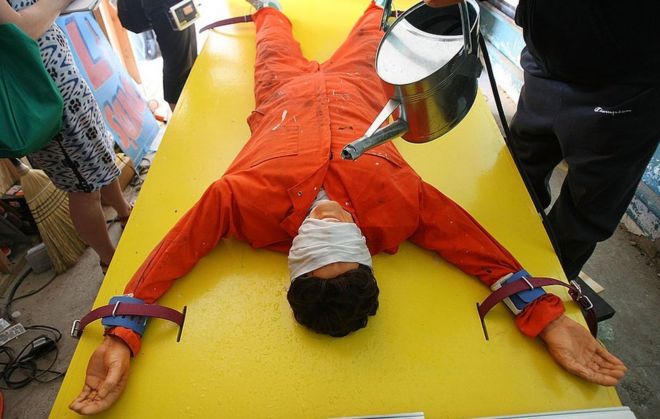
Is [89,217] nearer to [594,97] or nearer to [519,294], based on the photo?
[519,294]

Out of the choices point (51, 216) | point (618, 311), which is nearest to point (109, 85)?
point (51, 216)

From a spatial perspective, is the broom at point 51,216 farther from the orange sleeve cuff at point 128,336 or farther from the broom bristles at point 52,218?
the orange sleeve cuff at point 128,336

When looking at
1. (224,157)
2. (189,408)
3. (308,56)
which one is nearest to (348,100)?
(224,157)

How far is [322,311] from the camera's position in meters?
0.99

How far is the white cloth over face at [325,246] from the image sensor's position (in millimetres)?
1008

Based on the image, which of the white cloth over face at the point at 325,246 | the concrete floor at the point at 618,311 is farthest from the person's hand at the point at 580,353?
the concrete floor at the point at 618,311

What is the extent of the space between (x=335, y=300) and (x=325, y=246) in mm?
137

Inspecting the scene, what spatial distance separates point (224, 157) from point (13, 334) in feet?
3.81

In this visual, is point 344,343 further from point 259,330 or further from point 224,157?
point 224,157

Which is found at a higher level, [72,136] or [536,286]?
[72,136]

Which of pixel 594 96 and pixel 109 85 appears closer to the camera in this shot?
pixel 594 96

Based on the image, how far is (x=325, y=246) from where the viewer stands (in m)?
1.02

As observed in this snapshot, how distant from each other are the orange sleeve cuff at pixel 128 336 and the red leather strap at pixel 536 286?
0.89m

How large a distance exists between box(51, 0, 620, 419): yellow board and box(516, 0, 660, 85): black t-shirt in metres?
0.44
